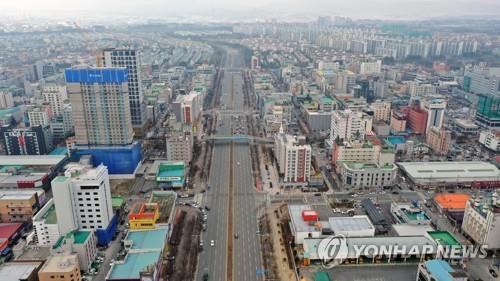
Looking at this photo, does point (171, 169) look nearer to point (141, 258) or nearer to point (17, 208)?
point (17, 208)

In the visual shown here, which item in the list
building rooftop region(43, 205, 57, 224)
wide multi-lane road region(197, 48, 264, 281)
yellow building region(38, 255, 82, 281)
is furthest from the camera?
building rooftop region(43, 205, 57, 224)

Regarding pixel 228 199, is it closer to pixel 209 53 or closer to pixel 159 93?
pixel 159 93

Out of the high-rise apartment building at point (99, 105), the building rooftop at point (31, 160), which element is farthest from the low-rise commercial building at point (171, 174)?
the building rooftop at point (31, 160)

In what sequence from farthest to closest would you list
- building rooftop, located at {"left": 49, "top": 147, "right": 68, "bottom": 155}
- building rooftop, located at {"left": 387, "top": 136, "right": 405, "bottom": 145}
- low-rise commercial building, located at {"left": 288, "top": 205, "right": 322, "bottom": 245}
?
building rooftop, located at {"left": 387, "top": 136, "right": 405, "bottom": 145}
building rooftop, located at {"left": 49, "top": 147, "right": 68, "bottom": 155}
low-rise commercial building, located at {"left": 288, "top": 205, "right": 322, "bottom": 245}

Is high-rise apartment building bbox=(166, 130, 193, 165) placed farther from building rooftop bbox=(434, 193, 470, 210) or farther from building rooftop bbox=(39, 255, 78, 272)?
building rooftop bbox=(434, 193, 470, 210)

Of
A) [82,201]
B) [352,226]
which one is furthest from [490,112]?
[82,201]

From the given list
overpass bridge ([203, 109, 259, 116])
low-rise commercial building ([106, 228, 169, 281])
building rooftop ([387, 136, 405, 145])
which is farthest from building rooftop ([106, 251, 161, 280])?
overpass bridge ([203, 109, 259, 116])
